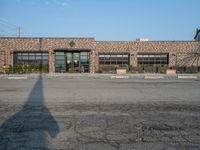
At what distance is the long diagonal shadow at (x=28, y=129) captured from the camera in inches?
199

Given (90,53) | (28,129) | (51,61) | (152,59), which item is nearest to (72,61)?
(90,53)

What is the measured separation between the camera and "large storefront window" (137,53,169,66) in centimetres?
3953

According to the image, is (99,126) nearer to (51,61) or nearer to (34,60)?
(51,61)

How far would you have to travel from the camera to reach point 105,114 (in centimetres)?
785

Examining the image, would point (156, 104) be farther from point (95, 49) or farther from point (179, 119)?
point (95, 49)

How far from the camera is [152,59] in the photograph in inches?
1564

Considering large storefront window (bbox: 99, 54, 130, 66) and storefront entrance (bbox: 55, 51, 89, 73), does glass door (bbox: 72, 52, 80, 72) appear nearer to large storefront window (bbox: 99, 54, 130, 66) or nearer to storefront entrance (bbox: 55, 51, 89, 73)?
storefront entrance (bbox: 55, 51, 89, 73)

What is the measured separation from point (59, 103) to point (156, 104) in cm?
366

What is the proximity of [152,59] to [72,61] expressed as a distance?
12158 millimetres

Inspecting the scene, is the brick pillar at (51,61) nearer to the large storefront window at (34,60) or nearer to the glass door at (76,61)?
the large storefront window at (34,60)

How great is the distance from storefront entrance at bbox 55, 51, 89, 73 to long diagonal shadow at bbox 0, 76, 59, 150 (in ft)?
94.8

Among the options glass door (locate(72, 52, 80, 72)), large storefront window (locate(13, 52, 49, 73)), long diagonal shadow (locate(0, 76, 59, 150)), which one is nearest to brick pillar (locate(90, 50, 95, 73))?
glass door (locate(72, 52, 80, 72))

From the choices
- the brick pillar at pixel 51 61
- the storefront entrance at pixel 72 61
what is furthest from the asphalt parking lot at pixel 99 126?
the storefront entrance at pixel 72 61

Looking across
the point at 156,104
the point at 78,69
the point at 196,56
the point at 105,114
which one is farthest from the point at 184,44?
the point at 105,114
